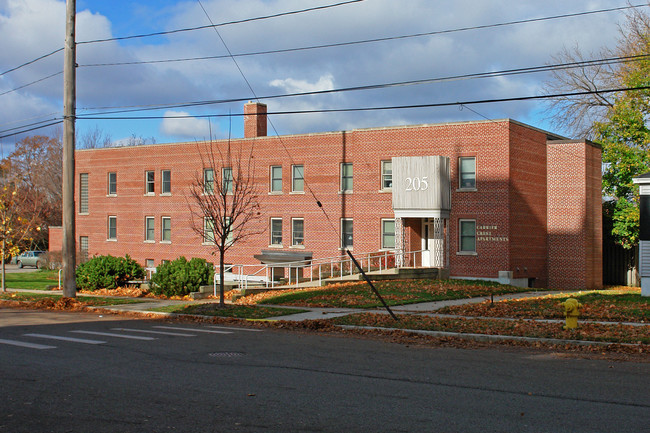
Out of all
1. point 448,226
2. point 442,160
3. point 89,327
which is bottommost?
point 89,327

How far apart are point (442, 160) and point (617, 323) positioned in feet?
53.4

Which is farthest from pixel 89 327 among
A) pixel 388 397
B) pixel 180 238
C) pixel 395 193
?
pixel 180 238

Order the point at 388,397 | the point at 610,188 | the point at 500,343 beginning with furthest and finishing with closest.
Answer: the point at 610,188 < the point at 500,343 < the point at 388,397

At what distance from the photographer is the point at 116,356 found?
39.7ft

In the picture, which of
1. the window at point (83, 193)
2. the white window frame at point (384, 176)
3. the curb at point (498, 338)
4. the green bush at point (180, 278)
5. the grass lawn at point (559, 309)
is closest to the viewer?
the curb at point (498, 338)

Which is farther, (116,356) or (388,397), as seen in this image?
Result: (116,356)

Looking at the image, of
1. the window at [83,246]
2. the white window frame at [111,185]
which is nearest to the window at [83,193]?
the window at [83,246]

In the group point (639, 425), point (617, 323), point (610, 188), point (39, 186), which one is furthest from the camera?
point (39, 186)

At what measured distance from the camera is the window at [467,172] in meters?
32.8

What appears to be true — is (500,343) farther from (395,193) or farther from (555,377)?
(395,193)

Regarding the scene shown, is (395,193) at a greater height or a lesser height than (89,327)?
greater

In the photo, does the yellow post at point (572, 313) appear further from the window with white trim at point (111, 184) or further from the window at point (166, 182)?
the window with white trim at point (111, 184)

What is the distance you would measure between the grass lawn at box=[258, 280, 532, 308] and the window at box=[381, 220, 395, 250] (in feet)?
24.0

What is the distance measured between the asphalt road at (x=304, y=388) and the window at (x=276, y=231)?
953 inches
